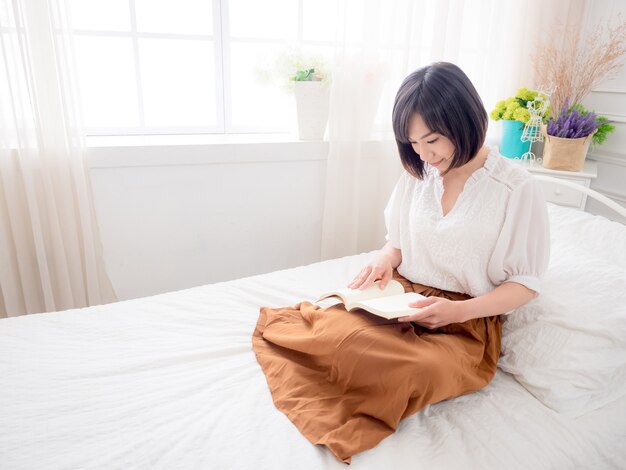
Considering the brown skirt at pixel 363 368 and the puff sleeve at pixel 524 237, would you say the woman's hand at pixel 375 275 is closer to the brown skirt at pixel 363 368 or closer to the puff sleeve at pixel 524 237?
the brown skirt at pixel 363 368

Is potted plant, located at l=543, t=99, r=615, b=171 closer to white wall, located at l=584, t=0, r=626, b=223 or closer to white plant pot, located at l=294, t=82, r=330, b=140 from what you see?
white wall, located at l=584, t=0, r=626, b=223

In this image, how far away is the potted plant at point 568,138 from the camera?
6.66 ft

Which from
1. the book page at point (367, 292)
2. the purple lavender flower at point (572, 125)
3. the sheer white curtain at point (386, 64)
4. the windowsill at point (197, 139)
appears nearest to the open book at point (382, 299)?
the book page at point (367, 292)

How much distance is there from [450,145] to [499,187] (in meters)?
0.17

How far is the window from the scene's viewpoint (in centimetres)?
200

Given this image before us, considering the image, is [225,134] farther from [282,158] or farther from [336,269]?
[336,269]

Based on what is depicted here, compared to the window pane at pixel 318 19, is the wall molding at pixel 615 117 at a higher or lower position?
lower

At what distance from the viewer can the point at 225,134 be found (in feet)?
7.37

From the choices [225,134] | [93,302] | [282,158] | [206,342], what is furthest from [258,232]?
[206,342]

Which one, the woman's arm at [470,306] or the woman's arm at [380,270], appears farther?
the woman's arm at [380,270]

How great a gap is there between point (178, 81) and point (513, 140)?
5.45 feet

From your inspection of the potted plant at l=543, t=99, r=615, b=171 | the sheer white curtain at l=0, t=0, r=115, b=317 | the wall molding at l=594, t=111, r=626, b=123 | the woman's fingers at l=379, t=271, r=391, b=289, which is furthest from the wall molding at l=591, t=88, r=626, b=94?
the sheer white curtain at l=0, t=0, r=115, b=317

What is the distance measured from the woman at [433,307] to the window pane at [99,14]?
144cm

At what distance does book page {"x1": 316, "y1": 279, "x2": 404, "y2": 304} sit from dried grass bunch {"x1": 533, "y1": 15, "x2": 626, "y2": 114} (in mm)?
1500
